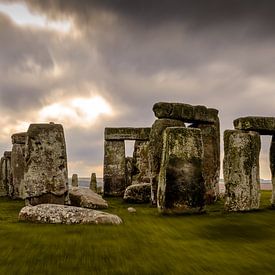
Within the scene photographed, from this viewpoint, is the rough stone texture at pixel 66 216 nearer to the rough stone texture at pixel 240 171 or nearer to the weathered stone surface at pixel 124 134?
the rough stone texture at pixel 240 171

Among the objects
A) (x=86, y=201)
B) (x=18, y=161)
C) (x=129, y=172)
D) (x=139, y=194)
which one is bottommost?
(x=86, y=201)

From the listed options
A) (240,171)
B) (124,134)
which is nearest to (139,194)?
(240,171)

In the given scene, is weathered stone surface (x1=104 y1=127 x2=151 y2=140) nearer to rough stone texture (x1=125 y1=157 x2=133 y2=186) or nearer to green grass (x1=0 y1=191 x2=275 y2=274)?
rough stone texture (x1=125 y1=157 x2=133 y2=186)

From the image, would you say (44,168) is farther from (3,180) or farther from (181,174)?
(3,180)

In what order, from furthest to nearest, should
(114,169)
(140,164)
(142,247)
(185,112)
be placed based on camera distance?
1. (140,164)
2. (114,169)
3. (185,112)
4. (142,247)

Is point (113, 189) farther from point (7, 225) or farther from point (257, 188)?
point (7, 225)

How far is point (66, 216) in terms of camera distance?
10680 mm

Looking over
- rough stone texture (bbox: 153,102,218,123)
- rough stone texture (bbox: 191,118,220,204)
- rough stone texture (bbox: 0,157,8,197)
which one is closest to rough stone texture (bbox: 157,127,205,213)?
rough stone texture (bbox: 153,102,218,123)

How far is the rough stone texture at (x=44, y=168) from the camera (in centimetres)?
1426

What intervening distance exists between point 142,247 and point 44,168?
6951 mm

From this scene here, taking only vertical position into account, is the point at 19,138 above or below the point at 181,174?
above

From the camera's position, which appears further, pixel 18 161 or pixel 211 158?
pixel 18 161

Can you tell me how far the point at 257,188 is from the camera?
567 inches

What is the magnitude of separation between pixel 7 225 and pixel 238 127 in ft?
25.2
